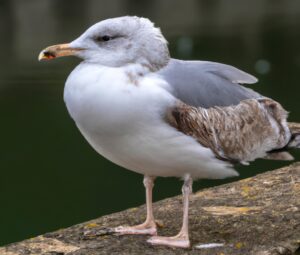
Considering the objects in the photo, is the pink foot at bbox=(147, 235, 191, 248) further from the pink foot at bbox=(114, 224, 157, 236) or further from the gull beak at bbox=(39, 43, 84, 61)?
the gull beak at bbox=(39, 43, 84, 61)

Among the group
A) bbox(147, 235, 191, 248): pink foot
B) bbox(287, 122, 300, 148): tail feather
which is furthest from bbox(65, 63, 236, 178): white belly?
bbox(287, 122, 300, 148): tail feather

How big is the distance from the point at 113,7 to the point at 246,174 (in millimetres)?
5254

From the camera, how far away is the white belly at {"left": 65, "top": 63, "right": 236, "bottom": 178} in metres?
3.07

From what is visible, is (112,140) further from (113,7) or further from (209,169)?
(113,7)

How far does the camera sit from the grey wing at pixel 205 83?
321cm

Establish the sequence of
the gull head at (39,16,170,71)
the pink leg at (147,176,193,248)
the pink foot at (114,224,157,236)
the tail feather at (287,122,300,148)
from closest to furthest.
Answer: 1. the gull head at (39,16,170,71)
2. the pink leg at (147,176,193,248)
3. the pink foot at (114,224,157,236)
4. the tail feather at (287,122,300,148)

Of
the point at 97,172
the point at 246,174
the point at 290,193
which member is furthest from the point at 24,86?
the point at 290,193

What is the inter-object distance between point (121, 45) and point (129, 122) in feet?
0.84

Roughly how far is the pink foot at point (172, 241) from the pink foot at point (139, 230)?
7 centimetres

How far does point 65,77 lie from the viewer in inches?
364

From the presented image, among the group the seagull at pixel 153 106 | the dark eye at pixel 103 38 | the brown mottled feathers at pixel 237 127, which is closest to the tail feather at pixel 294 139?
the brown mottled feathers at pixel 237 127

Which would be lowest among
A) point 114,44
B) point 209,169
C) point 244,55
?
point 244,55

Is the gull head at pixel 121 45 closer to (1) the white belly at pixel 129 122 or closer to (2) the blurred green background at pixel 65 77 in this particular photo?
(1) the white belly at pixel 129 122

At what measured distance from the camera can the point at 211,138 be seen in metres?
3.30
